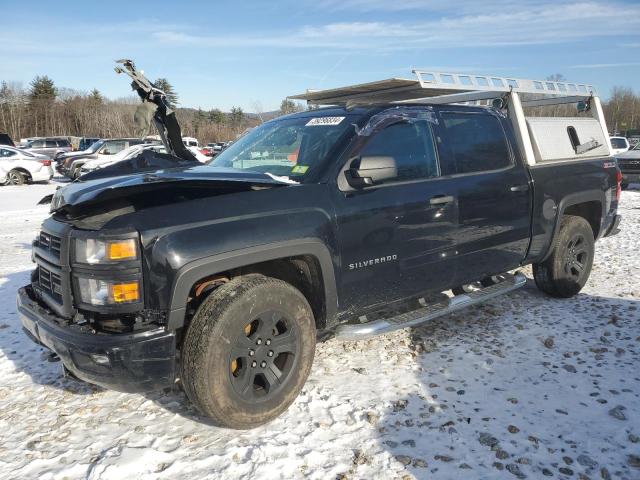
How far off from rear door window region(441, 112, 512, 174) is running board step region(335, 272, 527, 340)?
106cm

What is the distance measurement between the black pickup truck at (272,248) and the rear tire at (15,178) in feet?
59.0

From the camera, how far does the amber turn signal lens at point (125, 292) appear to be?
103 inches

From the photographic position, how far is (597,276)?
6.18 m

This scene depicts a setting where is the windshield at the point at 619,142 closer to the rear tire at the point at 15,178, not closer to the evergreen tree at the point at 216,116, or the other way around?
the rear tire at the point at 15,178

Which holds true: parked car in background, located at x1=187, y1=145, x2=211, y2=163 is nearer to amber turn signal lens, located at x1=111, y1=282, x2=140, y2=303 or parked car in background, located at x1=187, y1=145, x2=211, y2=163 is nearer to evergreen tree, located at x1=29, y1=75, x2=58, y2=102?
amber turn signal lens, located at x1=111, y1=282, x2=140, y2=303

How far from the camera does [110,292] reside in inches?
104

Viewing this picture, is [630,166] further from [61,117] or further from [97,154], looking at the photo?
[61,117]

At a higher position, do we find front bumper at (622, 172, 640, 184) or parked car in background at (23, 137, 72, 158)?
parked car in background at (23, 137, 72, 158)

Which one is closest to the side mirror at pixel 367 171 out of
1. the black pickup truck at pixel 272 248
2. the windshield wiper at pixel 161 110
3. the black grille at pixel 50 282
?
the black pickup truck at pixel 272 248

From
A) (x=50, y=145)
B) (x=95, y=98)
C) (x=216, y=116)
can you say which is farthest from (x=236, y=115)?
(x=50, y=145)

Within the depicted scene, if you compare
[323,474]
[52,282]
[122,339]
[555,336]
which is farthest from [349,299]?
[555,336]

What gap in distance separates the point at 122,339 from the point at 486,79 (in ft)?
12.4

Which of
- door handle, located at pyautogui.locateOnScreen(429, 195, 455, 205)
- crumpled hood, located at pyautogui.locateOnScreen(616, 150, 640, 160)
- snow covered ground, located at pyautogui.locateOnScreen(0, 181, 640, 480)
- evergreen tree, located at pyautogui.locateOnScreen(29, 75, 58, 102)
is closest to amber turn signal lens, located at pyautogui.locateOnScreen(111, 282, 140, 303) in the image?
snow covered ground, located at pyautogui.locateOnScreen(0, 181, 640, 480)

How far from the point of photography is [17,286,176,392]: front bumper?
8.61ft
